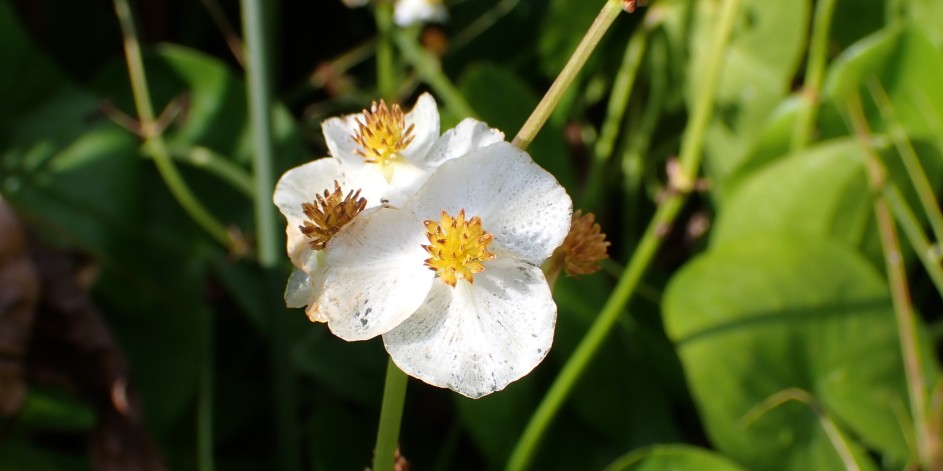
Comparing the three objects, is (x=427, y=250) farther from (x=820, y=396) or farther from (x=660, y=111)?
(x=660, y=111)

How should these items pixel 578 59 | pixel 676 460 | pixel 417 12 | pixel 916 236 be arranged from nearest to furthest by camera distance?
pixel 578 59 < pixel 676 460 < pixel 916 236 < pixel 417 12

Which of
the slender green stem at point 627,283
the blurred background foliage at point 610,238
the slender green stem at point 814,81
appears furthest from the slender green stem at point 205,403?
the slender green stem at point 814,81

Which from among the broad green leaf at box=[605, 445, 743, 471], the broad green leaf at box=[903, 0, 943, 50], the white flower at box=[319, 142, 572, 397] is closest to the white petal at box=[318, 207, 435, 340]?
the white flower at box=[319, 142, 572, 397]

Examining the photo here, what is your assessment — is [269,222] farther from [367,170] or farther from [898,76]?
[898,76]

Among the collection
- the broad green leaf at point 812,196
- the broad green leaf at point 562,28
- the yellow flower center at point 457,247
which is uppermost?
the broad green leaf at point 562,28

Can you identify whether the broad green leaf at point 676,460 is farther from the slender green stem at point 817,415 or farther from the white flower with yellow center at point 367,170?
the white flower with yellow center at point 367,170

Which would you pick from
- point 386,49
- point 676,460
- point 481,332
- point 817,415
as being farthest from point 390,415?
point 386,49
